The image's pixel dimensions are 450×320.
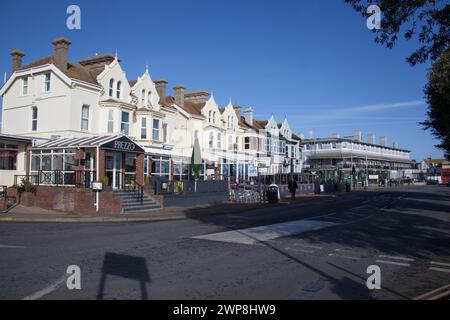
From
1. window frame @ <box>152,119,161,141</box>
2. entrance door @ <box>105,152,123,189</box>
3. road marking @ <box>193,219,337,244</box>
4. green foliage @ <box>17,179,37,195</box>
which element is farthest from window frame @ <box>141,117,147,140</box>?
road marking @ <box>193,219,337,244</box>

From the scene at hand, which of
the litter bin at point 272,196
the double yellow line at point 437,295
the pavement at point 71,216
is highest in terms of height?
the litter bin at point 272,196

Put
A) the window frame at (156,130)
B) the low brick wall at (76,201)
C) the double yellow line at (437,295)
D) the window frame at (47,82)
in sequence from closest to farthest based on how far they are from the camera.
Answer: the double yellow line at (437,295) < the low brick wall at (76,201) < the window frame at (47,82) < the window frame at (156,130)

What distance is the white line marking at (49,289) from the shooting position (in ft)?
20.0

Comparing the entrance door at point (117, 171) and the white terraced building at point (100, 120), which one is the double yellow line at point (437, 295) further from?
the entrance door at point (117, 171)

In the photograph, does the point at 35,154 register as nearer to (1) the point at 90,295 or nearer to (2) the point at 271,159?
(1) the point at 90,295

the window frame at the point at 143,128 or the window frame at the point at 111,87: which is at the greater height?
the window frame at the point at 111,87

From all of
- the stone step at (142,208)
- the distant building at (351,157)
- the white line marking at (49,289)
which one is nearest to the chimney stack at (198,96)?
the stone step at (142,208)

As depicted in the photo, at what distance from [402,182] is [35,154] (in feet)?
297

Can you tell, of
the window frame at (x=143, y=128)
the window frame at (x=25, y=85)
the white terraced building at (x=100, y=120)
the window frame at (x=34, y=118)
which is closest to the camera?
the white terraced building at (x=100, y=120)

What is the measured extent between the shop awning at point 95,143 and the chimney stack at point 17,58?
8.97 m

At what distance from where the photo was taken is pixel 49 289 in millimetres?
6535

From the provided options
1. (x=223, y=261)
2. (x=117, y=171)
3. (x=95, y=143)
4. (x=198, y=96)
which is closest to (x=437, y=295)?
(x=223, y=261)

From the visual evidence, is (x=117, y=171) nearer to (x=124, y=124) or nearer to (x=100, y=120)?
(x=100, y=120)

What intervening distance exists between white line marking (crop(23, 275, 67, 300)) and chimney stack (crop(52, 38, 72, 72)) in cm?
2246
